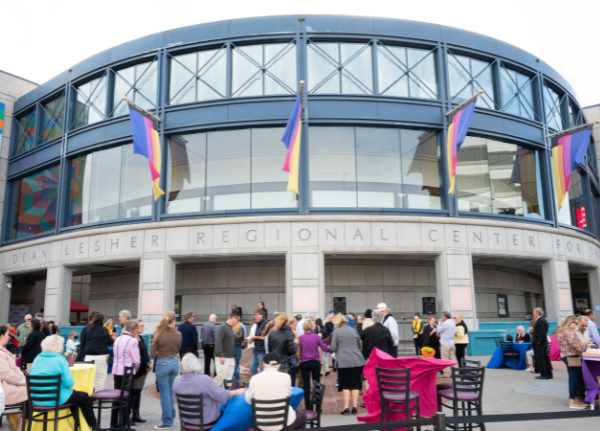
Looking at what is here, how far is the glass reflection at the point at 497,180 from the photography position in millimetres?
22156

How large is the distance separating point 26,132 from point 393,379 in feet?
93.4

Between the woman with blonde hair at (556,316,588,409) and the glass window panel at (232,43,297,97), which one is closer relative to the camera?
the woman with blonde hair at (556,316,588,409)

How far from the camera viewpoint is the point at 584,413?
15.4ft

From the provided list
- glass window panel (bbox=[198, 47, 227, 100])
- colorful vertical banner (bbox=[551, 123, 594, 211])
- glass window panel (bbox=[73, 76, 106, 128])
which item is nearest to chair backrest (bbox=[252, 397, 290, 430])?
glass window panel (bbox=[198, 47, 227, 100])

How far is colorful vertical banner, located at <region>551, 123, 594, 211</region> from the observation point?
22.9m

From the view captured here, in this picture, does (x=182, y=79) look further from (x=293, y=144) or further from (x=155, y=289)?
(x=155, y=289)

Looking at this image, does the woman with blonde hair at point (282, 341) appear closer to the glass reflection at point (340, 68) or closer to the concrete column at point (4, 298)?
the glass reflection at point (340, 68)

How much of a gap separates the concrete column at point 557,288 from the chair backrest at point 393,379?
1704 centimetres

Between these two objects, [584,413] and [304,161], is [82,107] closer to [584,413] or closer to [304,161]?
[304,161]

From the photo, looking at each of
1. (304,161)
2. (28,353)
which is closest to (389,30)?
(304,161)

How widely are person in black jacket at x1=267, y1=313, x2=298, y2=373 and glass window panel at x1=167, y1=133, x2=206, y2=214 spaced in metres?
12.0

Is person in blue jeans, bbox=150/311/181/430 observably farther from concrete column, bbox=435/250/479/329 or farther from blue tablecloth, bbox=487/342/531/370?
concrete column, bbox=435/250/479/329

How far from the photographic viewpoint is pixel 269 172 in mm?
21172

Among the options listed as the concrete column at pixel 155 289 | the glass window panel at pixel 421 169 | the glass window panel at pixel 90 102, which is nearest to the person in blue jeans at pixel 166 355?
the concrete column at pixel 155 289
